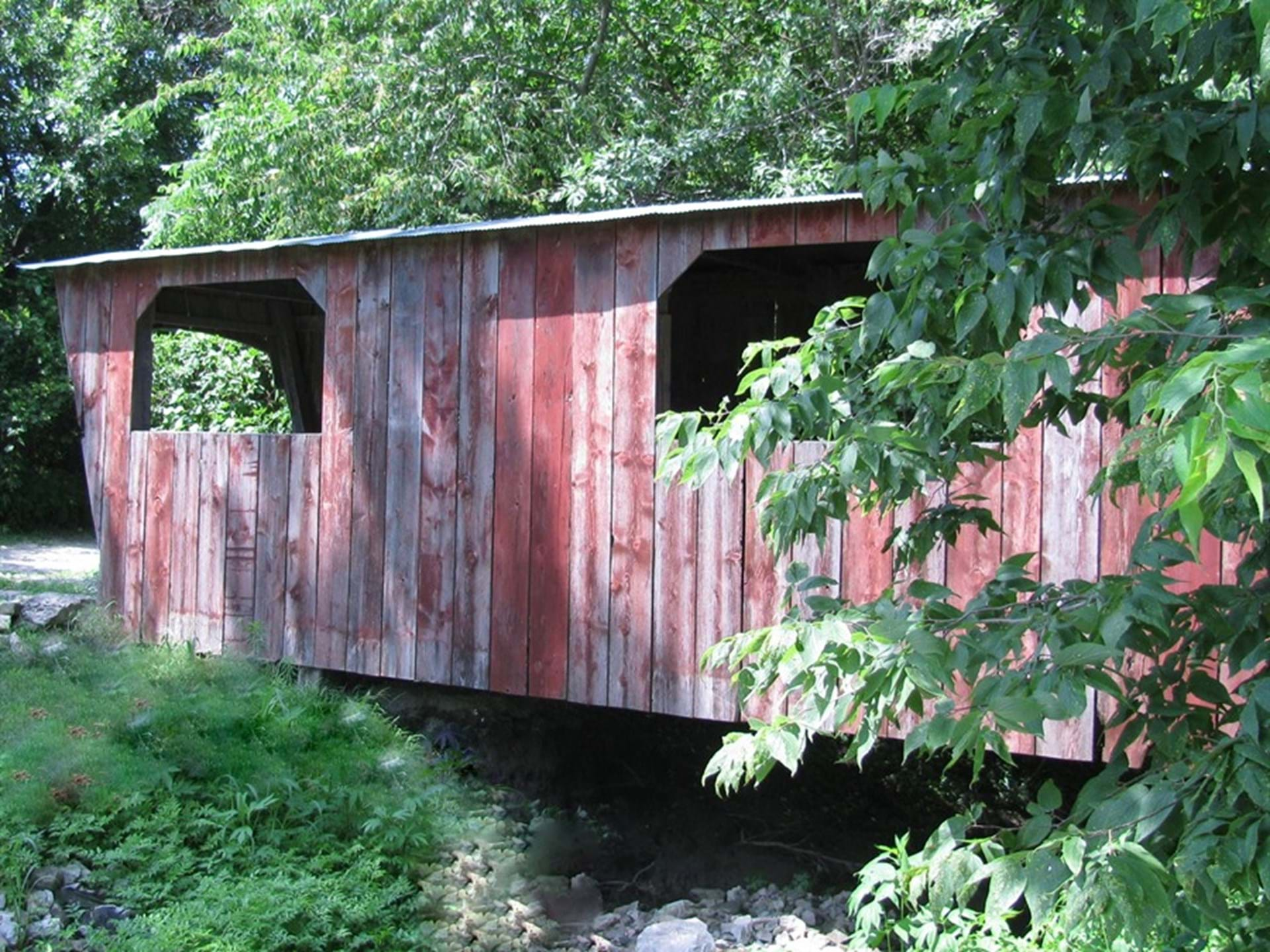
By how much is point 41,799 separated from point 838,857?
13.9 feet

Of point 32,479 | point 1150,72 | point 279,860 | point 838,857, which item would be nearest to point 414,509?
point 279,860

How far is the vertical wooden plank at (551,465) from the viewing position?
253 inches

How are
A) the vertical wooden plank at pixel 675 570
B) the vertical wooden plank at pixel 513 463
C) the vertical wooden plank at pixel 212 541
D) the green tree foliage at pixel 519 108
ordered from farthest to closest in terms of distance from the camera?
the green tree foliage at pixel 519 108, the vertical wooden plank at pixel 212 541, the vertical wooden plank at pixel 513 463, the vertical wooden plank at pixel 675 570

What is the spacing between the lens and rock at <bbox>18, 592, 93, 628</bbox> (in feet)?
26.4

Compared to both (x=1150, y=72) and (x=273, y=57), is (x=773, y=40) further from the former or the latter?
(x=1150, y=72)

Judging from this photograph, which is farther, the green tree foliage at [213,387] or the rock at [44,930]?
the green tree foliage at [213,387]

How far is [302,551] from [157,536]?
124 cm

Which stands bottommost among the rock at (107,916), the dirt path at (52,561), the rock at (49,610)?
the rock at (107,916)

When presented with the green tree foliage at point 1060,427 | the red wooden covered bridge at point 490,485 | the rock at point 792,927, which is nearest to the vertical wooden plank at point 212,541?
the red wooden covered bridge at point 490,485

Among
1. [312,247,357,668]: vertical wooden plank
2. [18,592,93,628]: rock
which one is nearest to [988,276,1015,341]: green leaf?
[312,247,357,668]: vertical wooden plank

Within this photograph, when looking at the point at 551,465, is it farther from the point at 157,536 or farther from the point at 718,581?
the point at 157,536

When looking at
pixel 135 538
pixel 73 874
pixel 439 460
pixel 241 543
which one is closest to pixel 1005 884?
pixel 73 874

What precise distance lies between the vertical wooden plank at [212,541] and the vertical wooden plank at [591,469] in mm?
2481

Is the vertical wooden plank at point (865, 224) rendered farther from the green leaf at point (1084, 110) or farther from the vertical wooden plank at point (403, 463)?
the green leaf at point (1084, 110)
